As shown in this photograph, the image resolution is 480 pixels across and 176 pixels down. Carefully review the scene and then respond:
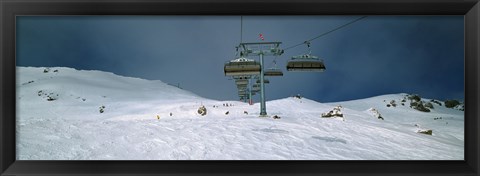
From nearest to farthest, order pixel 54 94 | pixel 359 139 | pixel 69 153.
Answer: pixel 69 153 → pixel 359 139 → pixel 54 94

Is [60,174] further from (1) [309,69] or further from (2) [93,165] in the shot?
(1) [309,69]

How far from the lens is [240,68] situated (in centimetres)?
397

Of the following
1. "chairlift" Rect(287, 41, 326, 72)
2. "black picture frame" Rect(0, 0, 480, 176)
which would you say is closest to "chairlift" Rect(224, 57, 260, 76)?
"chairlift" Rect(287, 41, 326, 72)

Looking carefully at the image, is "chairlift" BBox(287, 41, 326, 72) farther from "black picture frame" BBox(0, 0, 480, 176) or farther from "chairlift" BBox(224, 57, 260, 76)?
"black picture frame" BBox(0, 0, 480, 176)

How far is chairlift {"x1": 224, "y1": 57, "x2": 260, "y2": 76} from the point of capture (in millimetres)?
3953

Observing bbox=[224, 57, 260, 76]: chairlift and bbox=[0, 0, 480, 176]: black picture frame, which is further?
bbox=[224, 57, 260, 76]: chairlift

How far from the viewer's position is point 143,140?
3.77 metres

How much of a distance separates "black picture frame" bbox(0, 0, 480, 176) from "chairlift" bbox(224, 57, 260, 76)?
1.81 m
